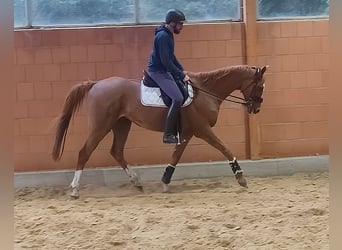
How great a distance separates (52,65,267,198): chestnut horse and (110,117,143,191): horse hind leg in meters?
0.09

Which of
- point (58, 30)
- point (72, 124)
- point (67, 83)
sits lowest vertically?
point (72, 124)

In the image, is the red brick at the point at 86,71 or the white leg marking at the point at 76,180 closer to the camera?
the white leg marking at the point at 76,180

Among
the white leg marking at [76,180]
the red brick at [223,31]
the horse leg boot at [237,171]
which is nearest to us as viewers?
the horse leg boot at [237,171]

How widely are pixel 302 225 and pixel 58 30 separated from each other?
3372mm

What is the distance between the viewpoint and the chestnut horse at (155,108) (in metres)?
5.33

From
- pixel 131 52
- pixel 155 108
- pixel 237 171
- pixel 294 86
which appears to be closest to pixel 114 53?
pixel 131 52

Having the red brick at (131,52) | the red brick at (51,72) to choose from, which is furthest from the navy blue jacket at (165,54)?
the red brick at (51,72)

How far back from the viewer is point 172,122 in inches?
203

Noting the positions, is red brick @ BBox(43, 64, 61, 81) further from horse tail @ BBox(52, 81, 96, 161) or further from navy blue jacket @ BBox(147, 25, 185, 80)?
navy blue jacket @ BBox(147, 25, 185, 80)

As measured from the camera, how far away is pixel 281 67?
6.29 m

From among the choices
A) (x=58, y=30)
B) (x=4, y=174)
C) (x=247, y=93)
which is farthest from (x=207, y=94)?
(x=4, y=174)

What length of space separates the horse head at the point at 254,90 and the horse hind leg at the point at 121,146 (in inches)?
46.4

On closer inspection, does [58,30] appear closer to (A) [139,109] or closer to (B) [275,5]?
(A) [139,109]

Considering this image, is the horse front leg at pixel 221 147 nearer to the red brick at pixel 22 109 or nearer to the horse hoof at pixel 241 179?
the horse hoof at pixel 241 179
